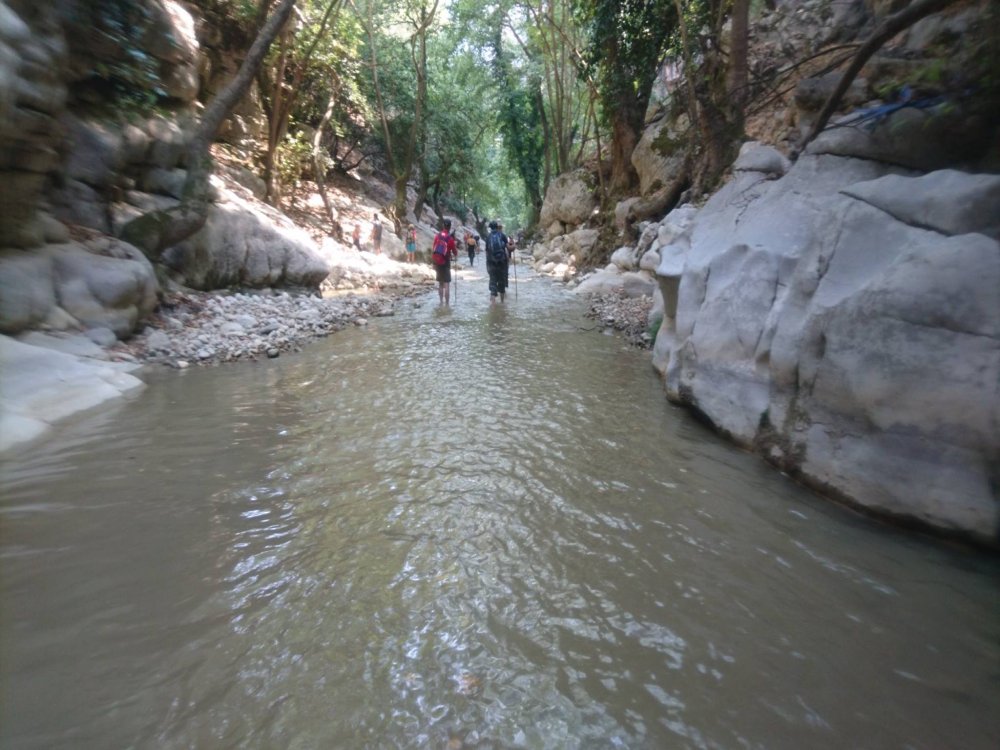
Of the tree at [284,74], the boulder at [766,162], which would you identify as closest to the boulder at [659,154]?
the boulder at [766,162]

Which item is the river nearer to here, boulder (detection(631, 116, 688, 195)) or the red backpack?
the red backpack

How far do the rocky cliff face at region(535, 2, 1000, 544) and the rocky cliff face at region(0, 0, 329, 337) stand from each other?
7482 millimetres

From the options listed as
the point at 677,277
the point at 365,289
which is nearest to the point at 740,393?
the point at 677,277

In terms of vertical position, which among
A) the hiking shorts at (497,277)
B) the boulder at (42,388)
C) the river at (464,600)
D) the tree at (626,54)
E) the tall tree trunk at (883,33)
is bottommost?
the river at (464,600)

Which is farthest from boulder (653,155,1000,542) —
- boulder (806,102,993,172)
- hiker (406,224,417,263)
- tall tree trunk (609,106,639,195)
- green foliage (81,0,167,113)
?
hiker (406,224,417,263)

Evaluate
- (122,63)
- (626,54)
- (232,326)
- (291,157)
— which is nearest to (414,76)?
(291,157)

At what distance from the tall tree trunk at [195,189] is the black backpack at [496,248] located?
5.91 metres

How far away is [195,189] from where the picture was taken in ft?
30.4

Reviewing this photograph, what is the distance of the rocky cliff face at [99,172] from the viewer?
19.1ft

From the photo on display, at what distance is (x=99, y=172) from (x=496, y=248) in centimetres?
786

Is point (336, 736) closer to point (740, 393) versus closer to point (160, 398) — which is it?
point (740, 393)

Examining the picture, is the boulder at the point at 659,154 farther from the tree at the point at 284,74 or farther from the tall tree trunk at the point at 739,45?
the tree at the point at 284,74

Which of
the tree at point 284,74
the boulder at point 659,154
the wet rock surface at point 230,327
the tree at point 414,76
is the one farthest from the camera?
the tree at point 414,76

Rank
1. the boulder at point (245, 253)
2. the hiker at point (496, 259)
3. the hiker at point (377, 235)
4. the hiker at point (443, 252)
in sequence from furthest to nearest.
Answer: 1. the hiker at point (377, 235)
2. the hiker at point (496, 259)
3. the hiker at point (443, 252)
4. the boulder at point (245, 253)
